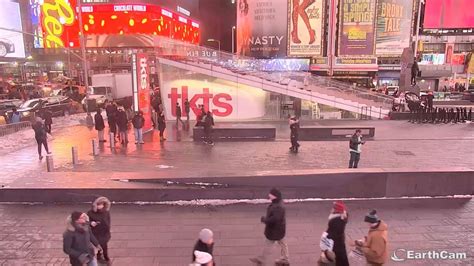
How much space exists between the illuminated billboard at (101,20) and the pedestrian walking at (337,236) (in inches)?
1637

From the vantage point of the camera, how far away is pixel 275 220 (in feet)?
18.9

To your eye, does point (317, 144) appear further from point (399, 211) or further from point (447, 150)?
point (399, 211)

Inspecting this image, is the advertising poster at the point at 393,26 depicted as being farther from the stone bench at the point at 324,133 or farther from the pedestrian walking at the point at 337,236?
the pedestrian walking at the point at 337,236

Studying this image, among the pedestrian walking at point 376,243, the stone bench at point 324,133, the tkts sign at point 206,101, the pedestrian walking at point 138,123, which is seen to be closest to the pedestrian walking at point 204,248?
the pedestrian walking at point 376,243

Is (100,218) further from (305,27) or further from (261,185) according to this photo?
(305,27)

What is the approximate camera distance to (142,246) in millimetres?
7012

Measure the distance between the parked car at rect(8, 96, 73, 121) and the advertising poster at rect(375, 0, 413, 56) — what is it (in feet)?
114

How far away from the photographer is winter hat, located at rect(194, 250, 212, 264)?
14.4ft

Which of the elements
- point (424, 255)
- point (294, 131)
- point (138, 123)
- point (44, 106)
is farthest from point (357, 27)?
point (424, 255)

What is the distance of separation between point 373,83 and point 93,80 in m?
34.1

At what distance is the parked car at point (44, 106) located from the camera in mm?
24812

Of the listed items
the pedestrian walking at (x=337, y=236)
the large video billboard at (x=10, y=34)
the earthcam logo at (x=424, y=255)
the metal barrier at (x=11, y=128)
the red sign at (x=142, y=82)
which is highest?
the large video billboard at (x=10, y=34)

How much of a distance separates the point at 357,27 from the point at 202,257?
44360 mm

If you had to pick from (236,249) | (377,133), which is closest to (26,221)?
(236,249)
